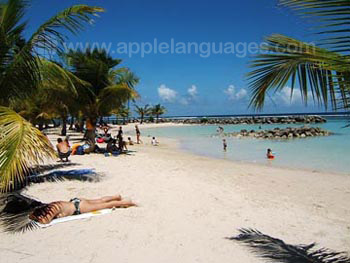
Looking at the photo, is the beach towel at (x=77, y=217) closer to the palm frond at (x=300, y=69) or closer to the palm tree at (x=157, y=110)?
the palm frond at (x=300, y=69)

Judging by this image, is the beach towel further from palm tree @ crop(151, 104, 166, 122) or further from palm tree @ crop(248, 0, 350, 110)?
palm tree @ crop(151, 104, 166, 122)

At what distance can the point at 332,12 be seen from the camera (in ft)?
6.40

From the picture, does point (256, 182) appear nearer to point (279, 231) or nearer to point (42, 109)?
point (279, 231)

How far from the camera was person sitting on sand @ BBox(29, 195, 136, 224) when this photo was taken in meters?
4.30

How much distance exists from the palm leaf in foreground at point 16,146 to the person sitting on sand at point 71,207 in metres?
1.05

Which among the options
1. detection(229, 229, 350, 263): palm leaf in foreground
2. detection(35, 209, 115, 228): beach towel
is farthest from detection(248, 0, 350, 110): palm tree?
detection(35, 209, 115, 228): beach towel

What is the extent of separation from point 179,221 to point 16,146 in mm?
2701

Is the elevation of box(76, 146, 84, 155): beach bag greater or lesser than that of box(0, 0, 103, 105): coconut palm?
lesser

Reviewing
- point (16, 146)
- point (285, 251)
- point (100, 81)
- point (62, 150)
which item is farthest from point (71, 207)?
point (100, 81)

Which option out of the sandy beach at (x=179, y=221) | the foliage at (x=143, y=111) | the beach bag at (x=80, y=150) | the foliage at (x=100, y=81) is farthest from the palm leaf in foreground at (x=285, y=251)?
the foliage at (x=143, y=111)

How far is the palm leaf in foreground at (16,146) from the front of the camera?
3.07 m

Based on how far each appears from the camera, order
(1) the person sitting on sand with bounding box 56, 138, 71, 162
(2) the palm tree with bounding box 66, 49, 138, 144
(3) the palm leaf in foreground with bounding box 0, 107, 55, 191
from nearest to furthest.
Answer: (3) the palm leaf in foreground with bounding box 0, 107, 55, 191 → (1) the person sitting on sand with bounding box 56, 138, 71, 162 → (2) the palm tree with bounding box 66, 49, 138, 144

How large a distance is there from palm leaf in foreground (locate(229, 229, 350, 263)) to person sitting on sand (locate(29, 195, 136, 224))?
2.18 metres

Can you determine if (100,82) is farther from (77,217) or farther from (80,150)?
(77,217)
